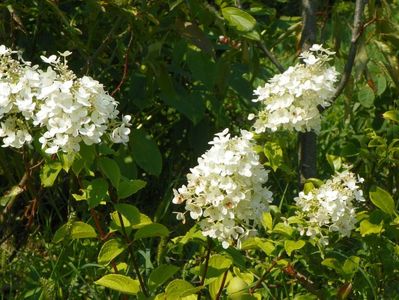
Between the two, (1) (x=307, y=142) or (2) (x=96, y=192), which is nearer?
(2) (x=96, y=192)

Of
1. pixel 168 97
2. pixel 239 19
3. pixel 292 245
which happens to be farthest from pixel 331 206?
pixel 168 97

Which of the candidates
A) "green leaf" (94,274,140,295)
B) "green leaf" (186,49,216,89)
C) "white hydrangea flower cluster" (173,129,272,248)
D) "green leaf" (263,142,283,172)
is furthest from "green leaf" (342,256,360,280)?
"green leaf" (186,49,216,89)

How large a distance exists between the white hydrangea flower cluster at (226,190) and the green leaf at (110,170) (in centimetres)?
14

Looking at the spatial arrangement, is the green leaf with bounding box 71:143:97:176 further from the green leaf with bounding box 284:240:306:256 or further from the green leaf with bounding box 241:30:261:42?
the green leaf with bounding box 241:30:261:42

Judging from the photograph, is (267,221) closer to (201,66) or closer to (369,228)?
(369,228)

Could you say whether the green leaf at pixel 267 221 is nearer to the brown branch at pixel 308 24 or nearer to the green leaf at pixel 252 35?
the green leaf at pixel 252 35

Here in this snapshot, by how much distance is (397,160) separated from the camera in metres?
2.47

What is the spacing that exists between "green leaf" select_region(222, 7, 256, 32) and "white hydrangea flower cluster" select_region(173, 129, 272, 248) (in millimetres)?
500

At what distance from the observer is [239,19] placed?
7.54ft

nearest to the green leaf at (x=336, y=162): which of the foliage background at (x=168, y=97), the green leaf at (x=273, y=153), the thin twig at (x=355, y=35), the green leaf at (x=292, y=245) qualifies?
the foliage background at (x=168, y=97)

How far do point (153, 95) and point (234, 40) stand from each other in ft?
1.25

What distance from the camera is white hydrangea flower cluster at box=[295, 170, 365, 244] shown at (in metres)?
2.03

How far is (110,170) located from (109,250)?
0.64ft

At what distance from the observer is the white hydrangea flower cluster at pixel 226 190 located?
70.9 inches
